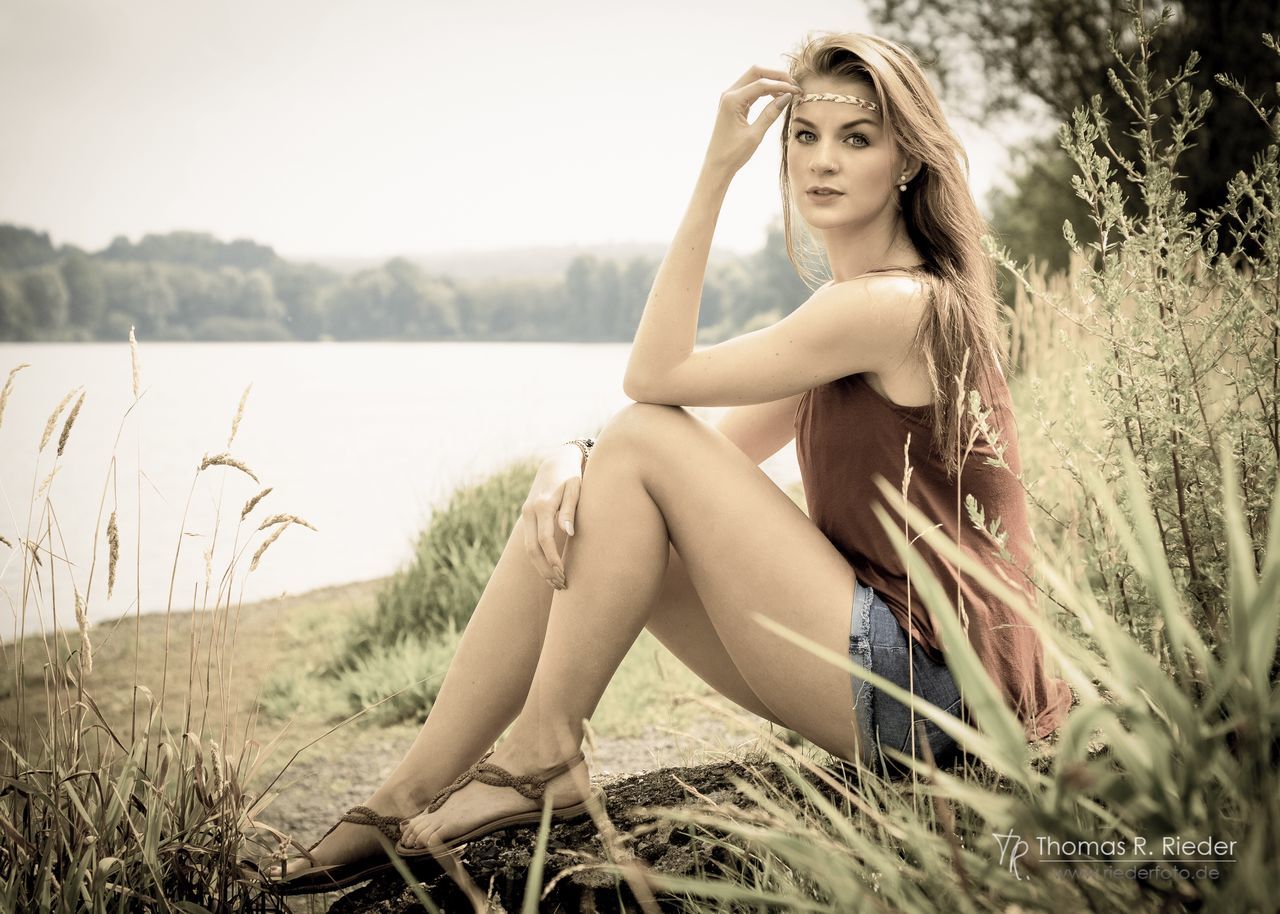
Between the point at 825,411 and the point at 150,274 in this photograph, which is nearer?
the point at 825,411

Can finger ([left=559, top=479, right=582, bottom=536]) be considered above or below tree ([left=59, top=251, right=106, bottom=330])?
below

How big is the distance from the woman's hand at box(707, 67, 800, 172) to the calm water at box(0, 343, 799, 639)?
473mm

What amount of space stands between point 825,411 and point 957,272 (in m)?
0.39

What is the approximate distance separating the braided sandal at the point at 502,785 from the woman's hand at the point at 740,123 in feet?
3.75

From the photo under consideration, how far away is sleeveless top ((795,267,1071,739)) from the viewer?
1691 millimetres

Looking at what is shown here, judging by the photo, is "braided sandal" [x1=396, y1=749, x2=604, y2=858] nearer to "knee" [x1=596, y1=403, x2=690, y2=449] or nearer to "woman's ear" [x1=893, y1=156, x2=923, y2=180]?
"knee" [x1=596, y1=403, x2=690, y2=449]

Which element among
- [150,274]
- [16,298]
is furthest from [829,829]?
[150,274]

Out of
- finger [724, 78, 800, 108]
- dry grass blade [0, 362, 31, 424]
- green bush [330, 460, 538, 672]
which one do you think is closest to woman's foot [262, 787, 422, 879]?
dry grass blade [0, 362, 31, 424]

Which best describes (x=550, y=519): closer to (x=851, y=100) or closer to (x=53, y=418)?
(x=53, y=418)

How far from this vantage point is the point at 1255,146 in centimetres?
891

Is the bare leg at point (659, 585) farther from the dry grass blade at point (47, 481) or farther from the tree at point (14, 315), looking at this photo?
the tree at point (14, 315)

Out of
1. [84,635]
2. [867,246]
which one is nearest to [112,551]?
[84,635]

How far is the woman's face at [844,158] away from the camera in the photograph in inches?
75.8

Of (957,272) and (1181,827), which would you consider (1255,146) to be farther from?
(1181,827)
